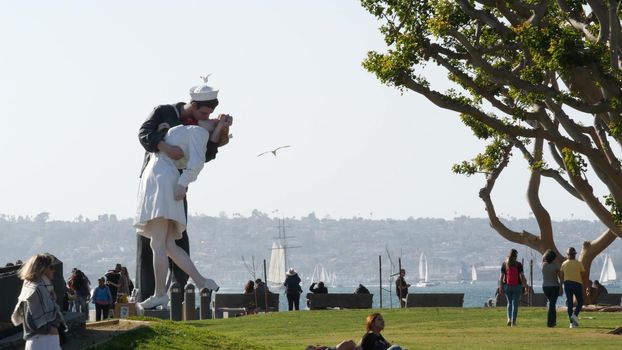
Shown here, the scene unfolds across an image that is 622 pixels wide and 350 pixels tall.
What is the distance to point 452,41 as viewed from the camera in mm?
34156

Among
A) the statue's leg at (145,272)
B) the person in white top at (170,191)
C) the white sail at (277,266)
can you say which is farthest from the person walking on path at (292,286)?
the white sail at (277,266)

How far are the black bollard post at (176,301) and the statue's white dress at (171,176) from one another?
3.37 metres

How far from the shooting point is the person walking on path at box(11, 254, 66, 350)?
17.3 m


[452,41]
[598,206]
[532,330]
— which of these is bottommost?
[532,330]

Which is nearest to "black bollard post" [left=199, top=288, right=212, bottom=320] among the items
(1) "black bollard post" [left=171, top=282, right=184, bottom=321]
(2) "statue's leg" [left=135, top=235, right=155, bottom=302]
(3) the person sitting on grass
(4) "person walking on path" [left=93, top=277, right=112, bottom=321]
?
(1) "black bollard post" [left=171, top=282, right=184, bottom=321]

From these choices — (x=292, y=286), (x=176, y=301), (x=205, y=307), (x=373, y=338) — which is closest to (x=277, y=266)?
(x=292, y=286)

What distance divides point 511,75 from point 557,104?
200 cm

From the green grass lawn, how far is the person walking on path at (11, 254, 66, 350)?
3.95 metres

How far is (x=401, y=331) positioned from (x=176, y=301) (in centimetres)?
461

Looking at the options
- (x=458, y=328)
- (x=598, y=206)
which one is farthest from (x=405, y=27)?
(x=598, y=206)

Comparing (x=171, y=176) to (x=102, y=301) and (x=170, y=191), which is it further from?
(x=102, y=301)

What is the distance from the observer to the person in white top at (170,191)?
2641cm

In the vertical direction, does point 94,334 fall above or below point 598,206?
below

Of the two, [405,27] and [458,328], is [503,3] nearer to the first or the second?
[405,27]
